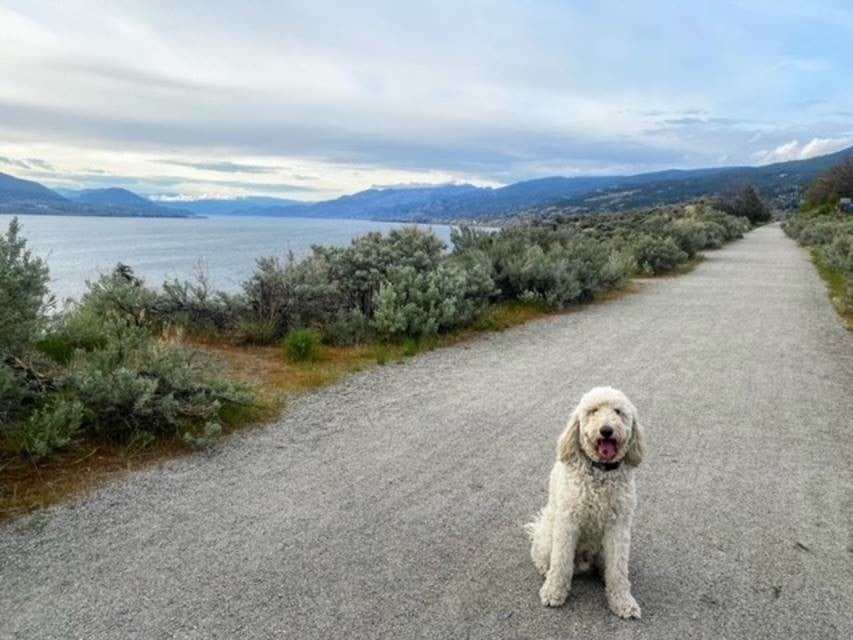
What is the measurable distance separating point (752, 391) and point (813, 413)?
35.1 inches

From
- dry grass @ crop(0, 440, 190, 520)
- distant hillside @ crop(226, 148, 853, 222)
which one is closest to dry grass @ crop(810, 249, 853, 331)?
dry grass @ crop(0, 440, 190, 520)

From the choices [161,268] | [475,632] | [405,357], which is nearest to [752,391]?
[405,357]

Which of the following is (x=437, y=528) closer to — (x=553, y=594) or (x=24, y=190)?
(x=553, y=594)

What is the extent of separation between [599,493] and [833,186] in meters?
79.7

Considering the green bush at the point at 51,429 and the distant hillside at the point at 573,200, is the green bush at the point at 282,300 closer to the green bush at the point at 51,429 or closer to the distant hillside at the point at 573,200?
the green bush at the point at 51,429

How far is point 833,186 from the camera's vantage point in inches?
2741

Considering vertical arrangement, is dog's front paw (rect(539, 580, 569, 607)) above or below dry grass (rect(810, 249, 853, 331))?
above

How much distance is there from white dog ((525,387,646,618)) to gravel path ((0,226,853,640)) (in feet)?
0.50

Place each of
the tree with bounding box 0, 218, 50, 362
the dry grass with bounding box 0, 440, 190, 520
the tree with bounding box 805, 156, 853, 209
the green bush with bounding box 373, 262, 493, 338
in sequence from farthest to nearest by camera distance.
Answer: the tree with bounding box 805, 156, 853, 209 < the green bush with bounding box 373, 262, 493, 338 < the tree with bounding box 0, 218, 50, 362 < the dry grass with bounding box 0, 440, 190, 520

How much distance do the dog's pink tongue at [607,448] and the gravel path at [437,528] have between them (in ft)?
2.72

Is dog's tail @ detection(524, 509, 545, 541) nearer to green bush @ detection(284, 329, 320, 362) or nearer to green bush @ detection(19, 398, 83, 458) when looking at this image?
green bush @ detection(19, 398, 83, 458)

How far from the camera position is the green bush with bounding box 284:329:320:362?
28.9 feet

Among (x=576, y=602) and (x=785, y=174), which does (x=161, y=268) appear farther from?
(x=785, y=174)

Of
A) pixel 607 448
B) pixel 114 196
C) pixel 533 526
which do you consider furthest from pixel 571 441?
pixel 114 196
